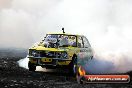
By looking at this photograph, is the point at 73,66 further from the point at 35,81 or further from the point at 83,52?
the point at 35,81

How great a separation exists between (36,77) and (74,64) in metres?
2.10

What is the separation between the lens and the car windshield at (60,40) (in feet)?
67.2

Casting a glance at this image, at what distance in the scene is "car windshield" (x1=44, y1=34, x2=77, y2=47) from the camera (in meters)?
20.5

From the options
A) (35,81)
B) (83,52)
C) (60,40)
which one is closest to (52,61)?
(60,40)

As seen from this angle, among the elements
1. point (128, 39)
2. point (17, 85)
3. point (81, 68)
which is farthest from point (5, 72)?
point (128, 39)

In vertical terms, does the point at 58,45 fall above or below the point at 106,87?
above

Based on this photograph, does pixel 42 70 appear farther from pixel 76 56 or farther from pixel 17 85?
pixel 17 85

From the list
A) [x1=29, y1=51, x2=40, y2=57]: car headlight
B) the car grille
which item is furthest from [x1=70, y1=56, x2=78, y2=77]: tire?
[x1=29, y1=51, x2=40, y2=57]: car headlight

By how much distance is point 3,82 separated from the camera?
15727 mm

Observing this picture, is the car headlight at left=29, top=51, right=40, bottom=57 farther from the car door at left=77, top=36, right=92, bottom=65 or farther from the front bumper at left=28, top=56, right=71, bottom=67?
the car door at left=77, top=36, right=92, bottom=65

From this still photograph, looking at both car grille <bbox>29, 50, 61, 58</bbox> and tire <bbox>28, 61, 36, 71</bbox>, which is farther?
tire <bbox>28, 61, 36, 71</bbox>

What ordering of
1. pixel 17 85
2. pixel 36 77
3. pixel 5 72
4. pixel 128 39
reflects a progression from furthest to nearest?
pixel 128 39
pixel 5 72
pixel 36 77
pixel 17 85

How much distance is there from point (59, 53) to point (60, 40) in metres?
1.27

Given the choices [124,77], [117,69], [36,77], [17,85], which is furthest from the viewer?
[117,69]
